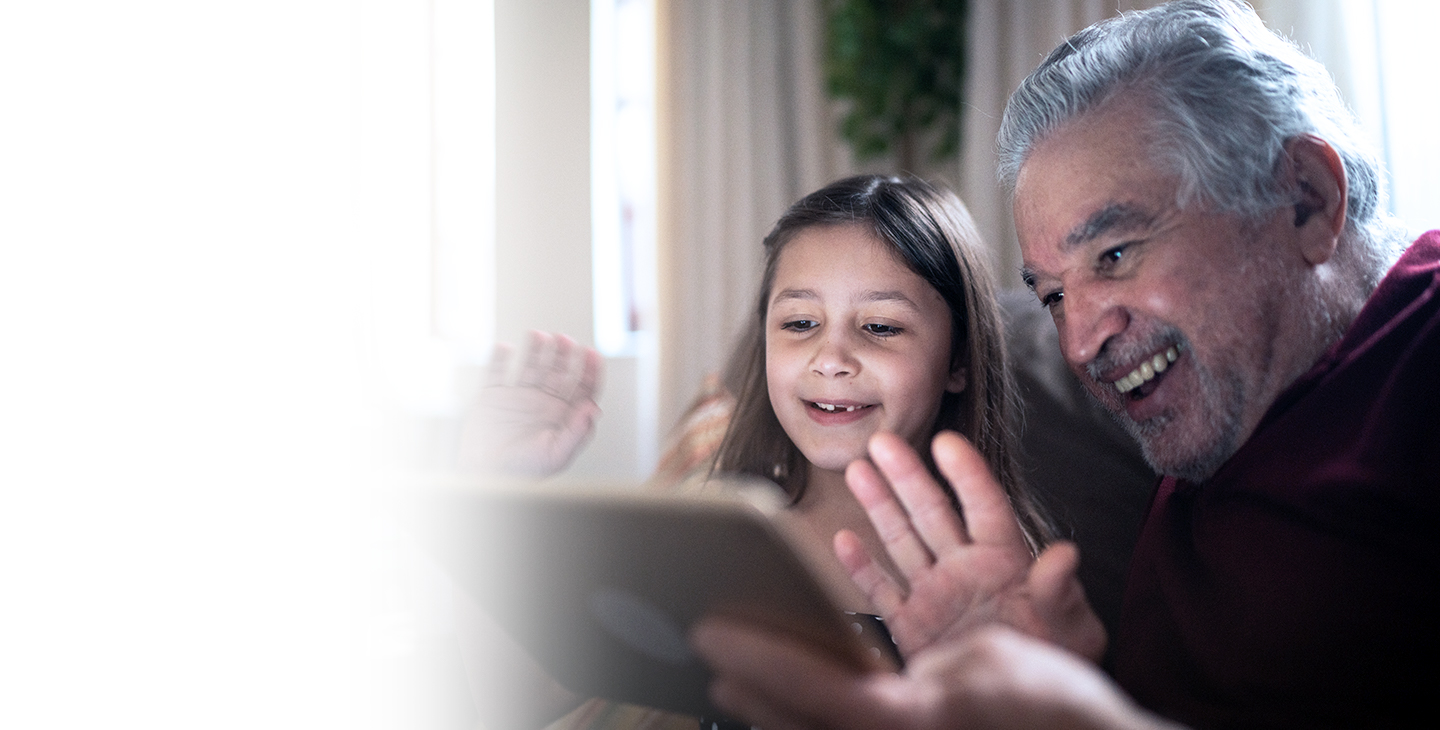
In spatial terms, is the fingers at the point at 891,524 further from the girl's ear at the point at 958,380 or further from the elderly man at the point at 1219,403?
the girl's ear at the point at 958,380

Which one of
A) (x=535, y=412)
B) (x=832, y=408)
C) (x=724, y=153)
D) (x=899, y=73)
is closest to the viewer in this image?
(x=535, y=412)

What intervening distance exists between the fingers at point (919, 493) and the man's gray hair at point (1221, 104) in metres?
0.34

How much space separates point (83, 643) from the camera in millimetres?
390

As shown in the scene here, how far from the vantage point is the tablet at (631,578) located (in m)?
0.45

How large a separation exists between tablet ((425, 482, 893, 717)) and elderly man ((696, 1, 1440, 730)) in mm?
34

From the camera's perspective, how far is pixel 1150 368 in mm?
768

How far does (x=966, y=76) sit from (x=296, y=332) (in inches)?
93.2

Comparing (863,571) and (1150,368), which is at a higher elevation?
(1150,368)

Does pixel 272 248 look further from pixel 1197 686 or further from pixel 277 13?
pixel 1197 686

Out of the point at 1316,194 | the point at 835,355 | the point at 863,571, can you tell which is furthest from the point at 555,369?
the point at 1316,194

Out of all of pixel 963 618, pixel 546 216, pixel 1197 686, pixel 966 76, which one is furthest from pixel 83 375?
pixel 966 76

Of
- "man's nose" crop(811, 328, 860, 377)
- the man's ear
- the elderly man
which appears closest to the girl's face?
"man's nose" crop(811, 328, 860, 377)

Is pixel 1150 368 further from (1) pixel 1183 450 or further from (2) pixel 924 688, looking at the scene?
(2) pixel 924 688

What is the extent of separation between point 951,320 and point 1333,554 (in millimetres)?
586
